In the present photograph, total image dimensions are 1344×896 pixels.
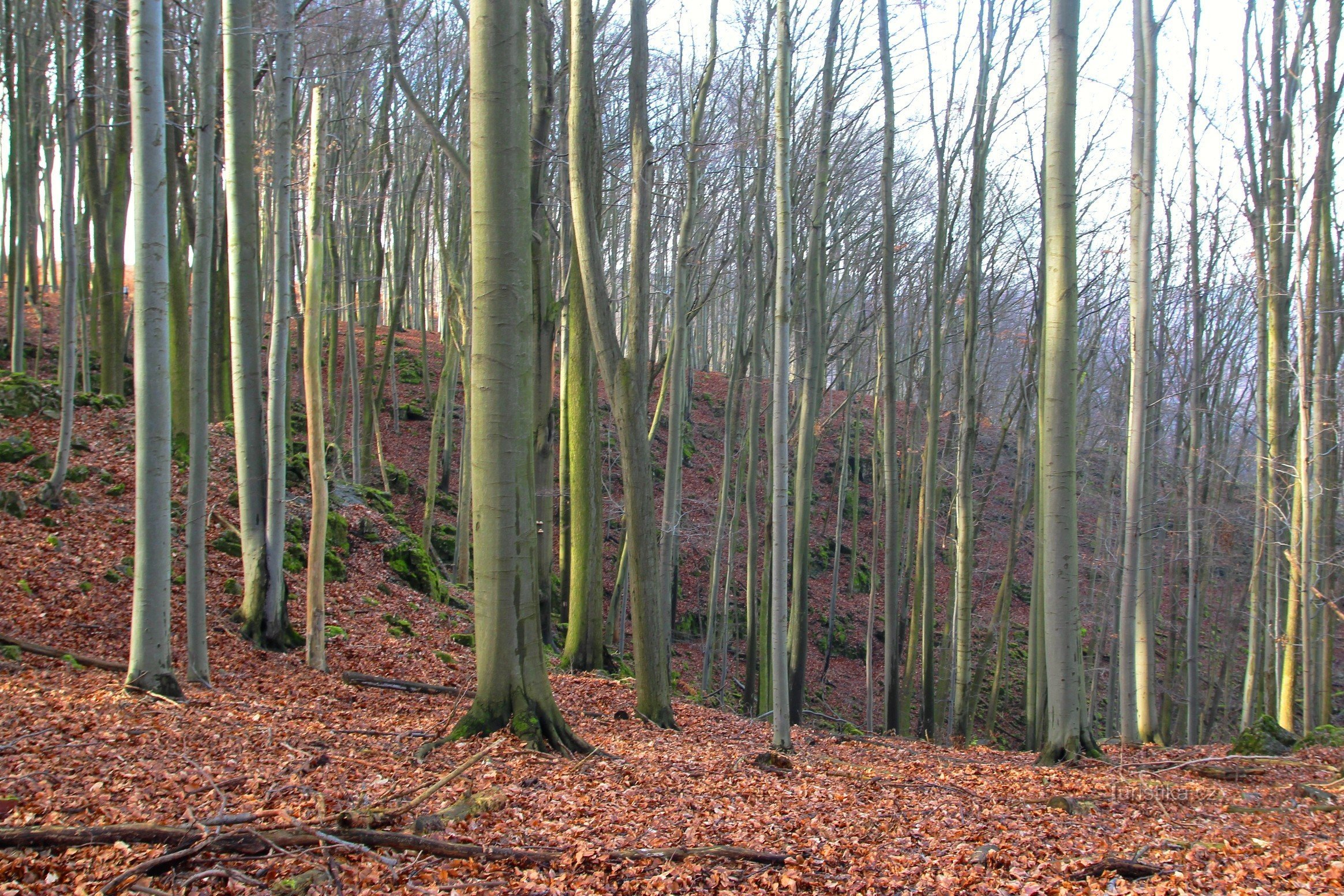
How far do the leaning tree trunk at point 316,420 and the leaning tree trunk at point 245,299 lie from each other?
44 centimetres

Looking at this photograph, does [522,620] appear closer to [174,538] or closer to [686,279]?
[174,538]

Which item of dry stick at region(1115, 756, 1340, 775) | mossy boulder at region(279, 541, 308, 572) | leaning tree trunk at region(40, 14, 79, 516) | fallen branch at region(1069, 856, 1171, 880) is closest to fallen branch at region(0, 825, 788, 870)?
fallen branch at region(1069, 856, 1171, 880)

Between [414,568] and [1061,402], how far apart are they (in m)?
9.56

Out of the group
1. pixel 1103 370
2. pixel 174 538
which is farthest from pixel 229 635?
pixel 1103 370

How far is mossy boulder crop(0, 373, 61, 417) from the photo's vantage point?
10.6m

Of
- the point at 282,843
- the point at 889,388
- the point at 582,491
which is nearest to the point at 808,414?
the point at 889,388

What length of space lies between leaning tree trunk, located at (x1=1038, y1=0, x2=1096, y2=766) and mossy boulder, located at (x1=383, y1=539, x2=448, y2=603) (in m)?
9.00

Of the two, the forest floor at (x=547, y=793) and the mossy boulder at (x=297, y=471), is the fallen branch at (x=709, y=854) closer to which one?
the forest floor at (x=547, y=793)

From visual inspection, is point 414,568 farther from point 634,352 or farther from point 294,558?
point 634,352

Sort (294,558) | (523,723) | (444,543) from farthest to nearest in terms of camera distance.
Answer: (444,543), (294,558), (523,723)

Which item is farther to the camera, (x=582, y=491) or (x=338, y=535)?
(x=338, y=535)

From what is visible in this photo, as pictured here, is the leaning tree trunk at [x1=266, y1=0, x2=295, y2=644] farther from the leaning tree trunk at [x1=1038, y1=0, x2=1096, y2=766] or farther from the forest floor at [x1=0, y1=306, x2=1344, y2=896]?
the leaning tree trunk at [x1=1038, y1=0, x2=1096, y2=766]

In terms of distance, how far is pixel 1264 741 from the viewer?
7270 mm

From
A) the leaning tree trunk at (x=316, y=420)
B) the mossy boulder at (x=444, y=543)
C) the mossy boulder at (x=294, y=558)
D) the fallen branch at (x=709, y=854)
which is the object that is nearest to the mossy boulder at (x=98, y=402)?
the mossy boulder at (x=294, y=558)
